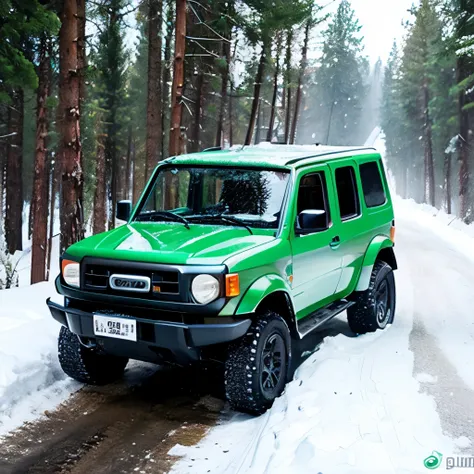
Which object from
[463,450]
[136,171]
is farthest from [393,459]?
[136,171]

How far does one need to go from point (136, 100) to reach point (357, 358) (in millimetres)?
37856

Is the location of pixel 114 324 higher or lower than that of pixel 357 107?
lower

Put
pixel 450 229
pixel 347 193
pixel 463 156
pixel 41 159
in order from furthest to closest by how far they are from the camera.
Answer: pixel 463 156 → pixel 450 229 → pixel 41 159 → pixel 347 193

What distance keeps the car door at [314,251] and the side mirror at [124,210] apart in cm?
181

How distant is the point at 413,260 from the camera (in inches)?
586

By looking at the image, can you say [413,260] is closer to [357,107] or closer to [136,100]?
[136,100]

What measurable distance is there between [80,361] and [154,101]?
1242 cm

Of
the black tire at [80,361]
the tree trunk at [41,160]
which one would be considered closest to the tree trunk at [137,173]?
the tree trunk at [41,160]

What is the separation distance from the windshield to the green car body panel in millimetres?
70

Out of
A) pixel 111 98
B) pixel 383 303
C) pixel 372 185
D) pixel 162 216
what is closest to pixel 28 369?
pixel 162 216

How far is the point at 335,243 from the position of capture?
654 centimetres

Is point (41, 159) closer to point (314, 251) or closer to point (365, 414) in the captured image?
point (314, 251)

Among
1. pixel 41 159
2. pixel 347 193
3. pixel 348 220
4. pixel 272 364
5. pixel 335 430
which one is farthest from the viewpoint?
pixel 41 159

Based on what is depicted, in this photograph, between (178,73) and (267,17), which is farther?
(267,17)
